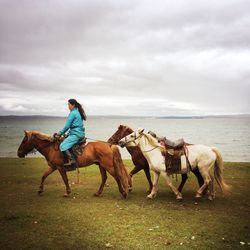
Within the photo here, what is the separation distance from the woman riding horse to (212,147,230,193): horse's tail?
530cm

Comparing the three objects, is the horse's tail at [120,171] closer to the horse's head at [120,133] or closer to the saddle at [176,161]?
the horse's head at [120,133]

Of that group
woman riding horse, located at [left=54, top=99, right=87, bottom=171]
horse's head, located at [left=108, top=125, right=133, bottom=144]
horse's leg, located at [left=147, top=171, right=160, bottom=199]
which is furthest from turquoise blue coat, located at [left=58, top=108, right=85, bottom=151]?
horse's leg, located at [left=147, top=171, right=160, bottom=199]

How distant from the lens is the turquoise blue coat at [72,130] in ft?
33.0

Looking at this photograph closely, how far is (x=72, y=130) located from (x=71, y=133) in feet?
0.44

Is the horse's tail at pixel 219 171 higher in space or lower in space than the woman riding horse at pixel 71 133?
lower

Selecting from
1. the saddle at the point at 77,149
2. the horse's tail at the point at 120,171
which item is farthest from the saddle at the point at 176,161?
the saddle at the point at 77,149

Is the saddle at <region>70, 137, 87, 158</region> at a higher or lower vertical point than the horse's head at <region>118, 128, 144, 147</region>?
lower

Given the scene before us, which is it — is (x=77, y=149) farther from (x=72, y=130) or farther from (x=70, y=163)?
(x=72, y=130)

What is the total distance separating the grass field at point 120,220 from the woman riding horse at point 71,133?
156cm

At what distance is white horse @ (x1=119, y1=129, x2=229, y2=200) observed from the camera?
384 inches

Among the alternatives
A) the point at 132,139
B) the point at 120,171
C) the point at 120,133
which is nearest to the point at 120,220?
the point at 120,171

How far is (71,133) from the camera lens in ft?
33.6

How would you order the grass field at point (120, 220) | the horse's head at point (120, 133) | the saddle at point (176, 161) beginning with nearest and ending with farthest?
1. the grass field at point (120, 220)
2. the saddle at point (176, 161)
3. the horse's head at point (120, 133)

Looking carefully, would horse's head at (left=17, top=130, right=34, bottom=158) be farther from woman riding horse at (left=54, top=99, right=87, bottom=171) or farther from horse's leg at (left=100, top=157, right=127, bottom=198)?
horse's leg at (left=100, top=157, right=127, bottom=198)
